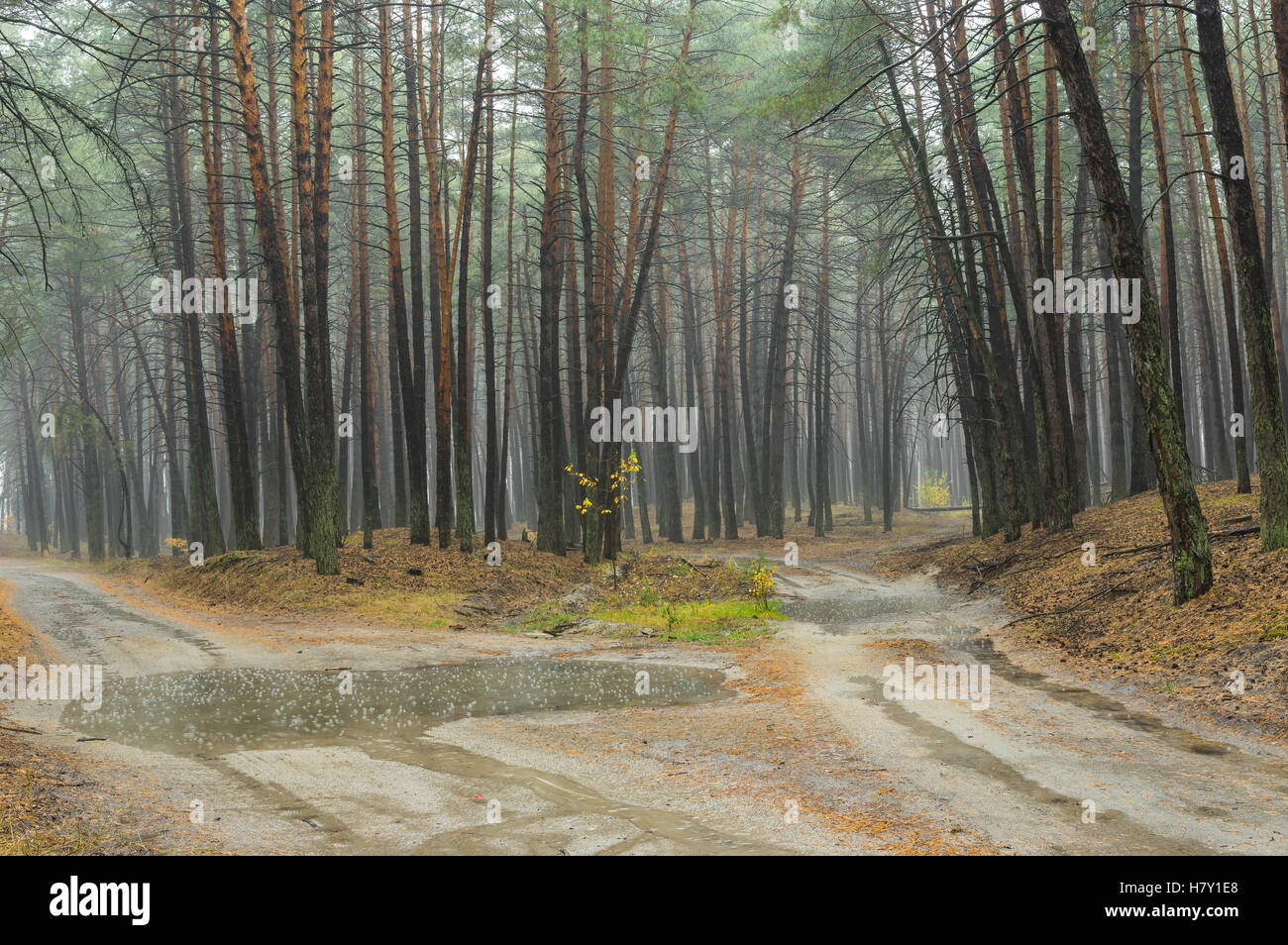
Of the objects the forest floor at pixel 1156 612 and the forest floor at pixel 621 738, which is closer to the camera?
the forest floor at pixel 621 738

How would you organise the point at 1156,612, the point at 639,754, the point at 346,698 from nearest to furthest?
1. the point at 639,754
2. the point at 346,698
3. the point at 1156,612

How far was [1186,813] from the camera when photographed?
4773 millimetres

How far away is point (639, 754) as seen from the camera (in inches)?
264

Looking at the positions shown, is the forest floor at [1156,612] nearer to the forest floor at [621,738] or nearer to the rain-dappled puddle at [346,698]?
the forest floor at [621,738]

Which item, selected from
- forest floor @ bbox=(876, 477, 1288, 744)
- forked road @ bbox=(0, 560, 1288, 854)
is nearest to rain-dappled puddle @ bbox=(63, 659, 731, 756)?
forked road @ bbox=(0, 560, 1288, 854)

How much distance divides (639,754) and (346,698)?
12.4 feet

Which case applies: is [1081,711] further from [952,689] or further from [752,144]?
[752,144]

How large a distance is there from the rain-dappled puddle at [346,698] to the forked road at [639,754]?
0.04 meters

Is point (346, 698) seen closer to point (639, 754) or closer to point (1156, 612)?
point (639, 754)

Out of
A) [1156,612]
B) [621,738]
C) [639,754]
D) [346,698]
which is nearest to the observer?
[639,754]

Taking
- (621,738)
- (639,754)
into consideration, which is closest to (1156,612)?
(621,738)

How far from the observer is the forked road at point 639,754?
4.73 m

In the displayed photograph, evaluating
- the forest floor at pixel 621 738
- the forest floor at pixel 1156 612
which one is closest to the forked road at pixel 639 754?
the forest floor at pixel 621 738

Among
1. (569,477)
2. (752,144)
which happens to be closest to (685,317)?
(752,144)
